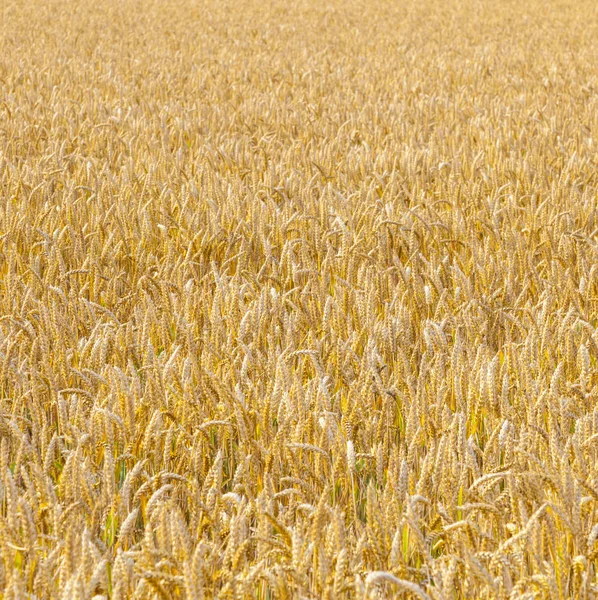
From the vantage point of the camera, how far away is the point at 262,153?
3.88m

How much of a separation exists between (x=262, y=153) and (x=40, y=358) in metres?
2.22

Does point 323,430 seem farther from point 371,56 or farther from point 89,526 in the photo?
point 371,56

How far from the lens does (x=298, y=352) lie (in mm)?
1634

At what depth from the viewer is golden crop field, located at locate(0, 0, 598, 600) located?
1135 millimetres

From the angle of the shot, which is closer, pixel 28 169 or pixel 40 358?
pixel 40 358

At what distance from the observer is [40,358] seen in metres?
1.86

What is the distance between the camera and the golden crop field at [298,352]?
113cm

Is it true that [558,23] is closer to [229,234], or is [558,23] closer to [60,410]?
[229,234]

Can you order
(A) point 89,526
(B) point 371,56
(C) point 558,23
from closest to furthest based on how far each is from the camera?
(A) point 89,526 < (B) point 371,56 < (C) point 558,23

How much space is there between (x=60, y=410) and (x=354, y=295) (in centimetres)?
91

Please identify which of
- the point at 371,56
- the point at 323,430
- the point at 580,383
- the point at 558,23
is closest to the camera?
the point at 323,430

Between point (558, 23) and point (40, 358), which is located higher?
point (558, 23)

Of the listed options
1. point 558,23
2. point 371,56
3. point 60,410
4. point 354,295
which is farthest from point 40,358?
point 558,23

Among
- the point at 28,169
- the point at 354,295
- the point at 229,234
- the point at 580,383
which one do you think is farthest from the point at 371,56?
the point at 580,383
